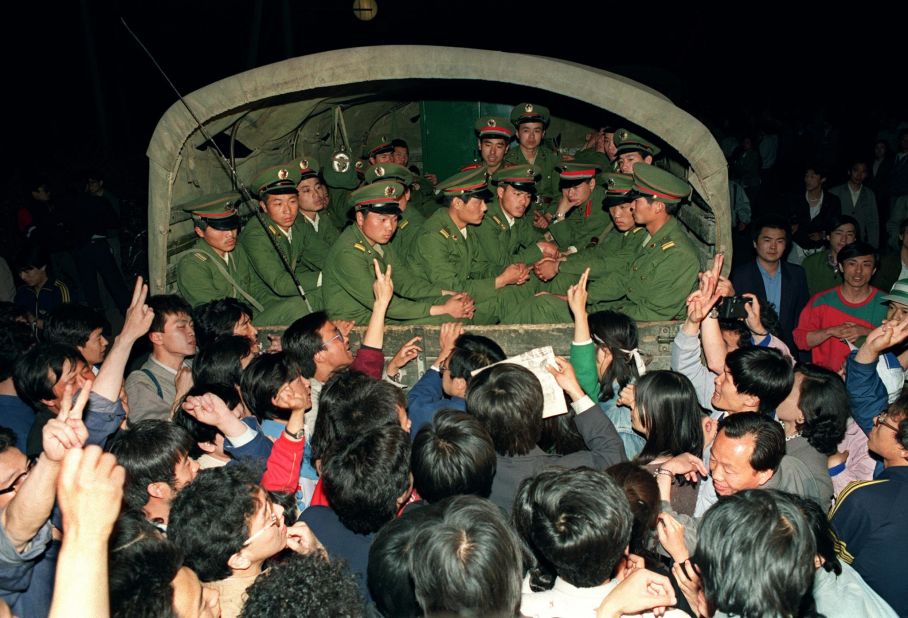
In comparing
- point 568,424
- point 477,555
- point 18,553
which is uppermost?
point 477,555

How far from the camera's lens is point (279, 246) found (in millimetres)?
6285

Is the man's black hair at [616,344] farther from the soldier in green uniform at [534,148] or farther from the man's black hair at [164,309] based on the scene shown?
the soldier in green uniform at [534,148]

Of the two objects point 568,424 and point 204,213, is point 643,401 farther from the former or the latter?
point 204,213

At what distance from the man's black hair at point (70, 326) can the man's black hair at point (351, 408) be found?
200 centimetres

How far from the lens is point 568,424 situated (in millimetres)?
3898

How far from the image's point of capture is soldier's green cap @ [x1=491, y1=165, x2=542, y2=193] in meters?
6.72

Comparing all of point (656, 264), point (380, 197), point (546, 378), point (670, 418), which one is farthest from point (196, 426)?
point (656, 264)

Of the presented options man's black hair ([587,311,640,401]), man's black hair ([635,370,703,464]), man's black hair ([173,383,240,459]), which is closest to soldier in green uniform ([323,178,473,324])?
man's black hair ([587,311,640,401])

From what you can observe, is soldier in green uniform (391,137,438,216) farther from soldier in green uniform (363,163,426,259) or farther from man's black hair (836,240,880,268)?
man's black hair (836,240,880,268)

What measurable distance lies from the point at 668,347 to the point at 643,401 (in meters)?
1.92

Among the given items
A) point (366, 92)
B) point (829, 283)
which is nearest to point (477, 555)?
point (829, 283)

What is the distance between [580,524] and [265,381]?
2007mm

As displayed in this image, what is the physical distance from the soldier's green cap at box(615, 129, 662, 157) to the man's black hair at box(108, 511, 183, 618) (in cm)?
602

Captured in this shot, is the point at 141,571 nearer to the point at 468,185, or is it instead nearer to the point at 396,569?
the point at 396,569
